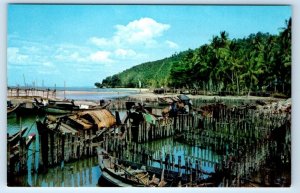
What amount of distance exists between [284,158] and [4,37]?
1914 mm

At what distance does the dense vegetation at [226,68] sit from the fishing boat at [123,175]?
Answer: 479mm

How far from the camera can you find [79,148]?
124 inches

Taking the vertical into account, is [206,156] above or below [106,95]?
below

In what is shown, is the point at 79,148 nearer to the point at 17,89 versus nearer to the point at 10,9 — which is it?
the point at 17,89

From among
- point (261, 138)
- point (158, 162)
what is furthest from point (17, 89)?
point (261, 138)

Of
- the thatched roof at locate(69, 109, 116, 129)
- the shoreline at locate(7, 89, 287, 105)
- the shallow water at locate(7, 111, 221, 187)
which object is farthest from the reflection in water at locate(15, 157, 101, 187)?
the shoreline at locate(7, 89, 287, 105)

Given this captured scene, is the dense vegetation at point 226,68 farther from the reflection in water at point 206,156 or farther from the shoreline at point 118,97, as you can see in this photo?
the reflection in water at point 206,156

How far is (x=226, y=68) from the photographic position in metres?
3.21

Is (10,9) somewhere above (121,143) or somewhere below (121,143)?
above

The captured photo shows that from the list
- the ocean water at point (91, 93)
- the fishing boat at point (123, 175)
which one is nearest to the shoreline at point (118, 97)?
the ocean water at point (91, 93)

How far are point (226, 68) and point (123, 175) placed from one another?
3.16 ft

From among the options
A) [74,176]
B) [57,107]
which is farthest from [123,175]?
Answer: [57,107]

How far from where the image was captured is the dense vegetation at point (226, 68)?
3.12m

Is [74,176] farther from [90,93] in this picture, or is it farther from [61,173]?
[90,93]
